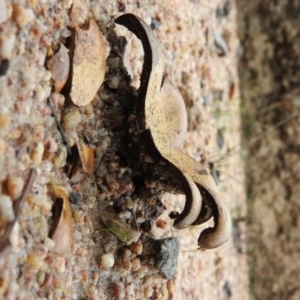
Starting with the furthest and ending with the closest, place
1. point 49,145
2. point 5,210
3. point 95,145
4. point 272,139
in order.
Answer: point 272,139
point 95,145
point 49,145
point 5,210

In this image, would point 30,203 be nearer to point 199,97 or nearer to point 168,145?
point 168,145

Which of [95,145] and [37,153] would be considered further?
[95,145]

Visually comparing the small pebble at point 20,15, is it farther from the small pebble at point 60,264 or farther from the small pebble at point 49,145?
the small pebble at point 60,264

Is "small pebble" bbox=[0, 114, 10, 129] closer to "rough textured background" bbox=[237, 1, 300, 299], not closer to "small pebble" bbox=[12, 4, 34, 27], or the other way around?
"small pebble" bbox=[12, 4, 34, 27]

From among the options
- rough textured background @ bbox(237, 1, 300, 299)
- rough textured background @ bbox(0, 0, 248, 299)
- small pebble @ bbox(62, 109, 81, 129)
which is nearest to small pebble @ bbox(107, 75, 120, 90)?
rough textured background @ bbox(0, 0, 248, 299)

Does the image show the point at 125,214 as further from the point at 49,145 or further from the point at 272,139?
the point at 272,139

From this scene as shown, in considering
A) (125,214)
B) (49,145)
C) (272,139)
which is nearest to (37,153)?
(49,145)

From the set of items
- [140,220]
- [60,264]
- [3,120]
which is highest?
[3,120]
